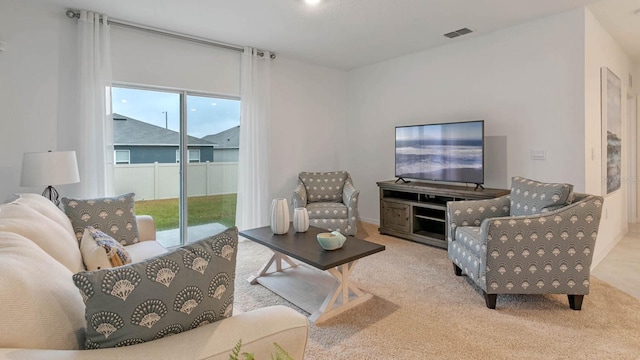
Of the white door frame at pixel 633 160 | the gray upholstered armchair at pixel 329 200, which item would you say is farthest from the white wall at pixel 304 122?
the white door frame at pixel 633 160

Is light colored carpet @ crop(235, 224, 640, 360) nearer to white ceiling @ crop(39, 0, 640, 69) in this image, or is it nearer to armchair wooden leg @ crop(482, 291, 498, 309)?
armchair wooden leg @ crop(482, 291, 498, 309)

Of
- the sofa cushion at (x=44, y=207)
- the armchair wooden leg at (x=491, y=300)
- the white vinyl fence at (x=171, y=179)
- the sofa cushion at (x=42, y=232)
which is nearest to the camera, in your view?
the sofa cushion at (x=42, y=232)

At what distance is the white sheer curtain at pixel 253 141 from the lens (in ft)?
14.4

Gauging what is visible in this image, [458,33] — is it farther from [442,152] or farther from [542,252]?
[542,252]

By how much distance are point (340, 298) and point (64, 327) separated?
1878 mm

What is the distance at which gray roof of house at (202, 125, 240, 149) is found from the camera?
14.5 ft

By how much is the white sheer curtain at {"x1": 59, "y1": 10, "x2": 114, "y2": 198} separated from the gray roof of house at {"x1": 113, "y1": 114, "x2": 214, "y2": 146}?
10.1 inches

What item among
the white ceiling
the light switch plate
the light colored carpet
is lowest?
the light colored carpet

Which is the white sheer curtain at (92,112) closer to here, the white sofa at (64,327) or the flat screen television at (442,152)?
the white sofa at (64,327)

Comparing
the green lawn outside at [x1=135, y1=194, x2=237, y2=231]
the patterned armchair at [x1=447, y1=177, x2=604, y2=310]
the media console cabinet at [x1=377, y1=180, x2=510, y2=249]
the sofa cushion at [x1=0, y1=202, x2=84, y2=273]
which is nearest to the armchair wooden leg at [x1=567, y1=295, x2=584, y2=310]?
the patterned armchair at [x1=447, y1=177, x2=604, y2=310]

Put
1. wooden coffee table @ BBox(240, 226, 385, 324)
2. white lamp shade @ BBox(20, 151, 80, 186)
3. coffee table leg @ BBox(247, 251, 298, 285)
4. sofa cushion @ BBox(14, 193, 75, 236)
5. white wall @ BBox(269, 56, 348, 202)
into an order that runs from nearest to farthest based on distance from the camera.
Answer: sofa cushion @ BBox(14, 193, 75, 236), wooden coffee table @ BBox(240, 226, 385, 324), white lamp shade @ BBox(20, 151, 80, 186), coffee table leg @ BBox(247, 251, 298, 285), white wall @ BBox(269, 56, 348, 202)

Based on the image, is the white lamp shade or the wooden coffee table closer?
the wooden coffee table

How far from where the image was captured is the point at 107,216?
2492 mm

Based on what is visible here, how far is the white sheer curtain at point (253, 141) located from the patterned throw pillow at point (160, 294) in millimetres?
3382
